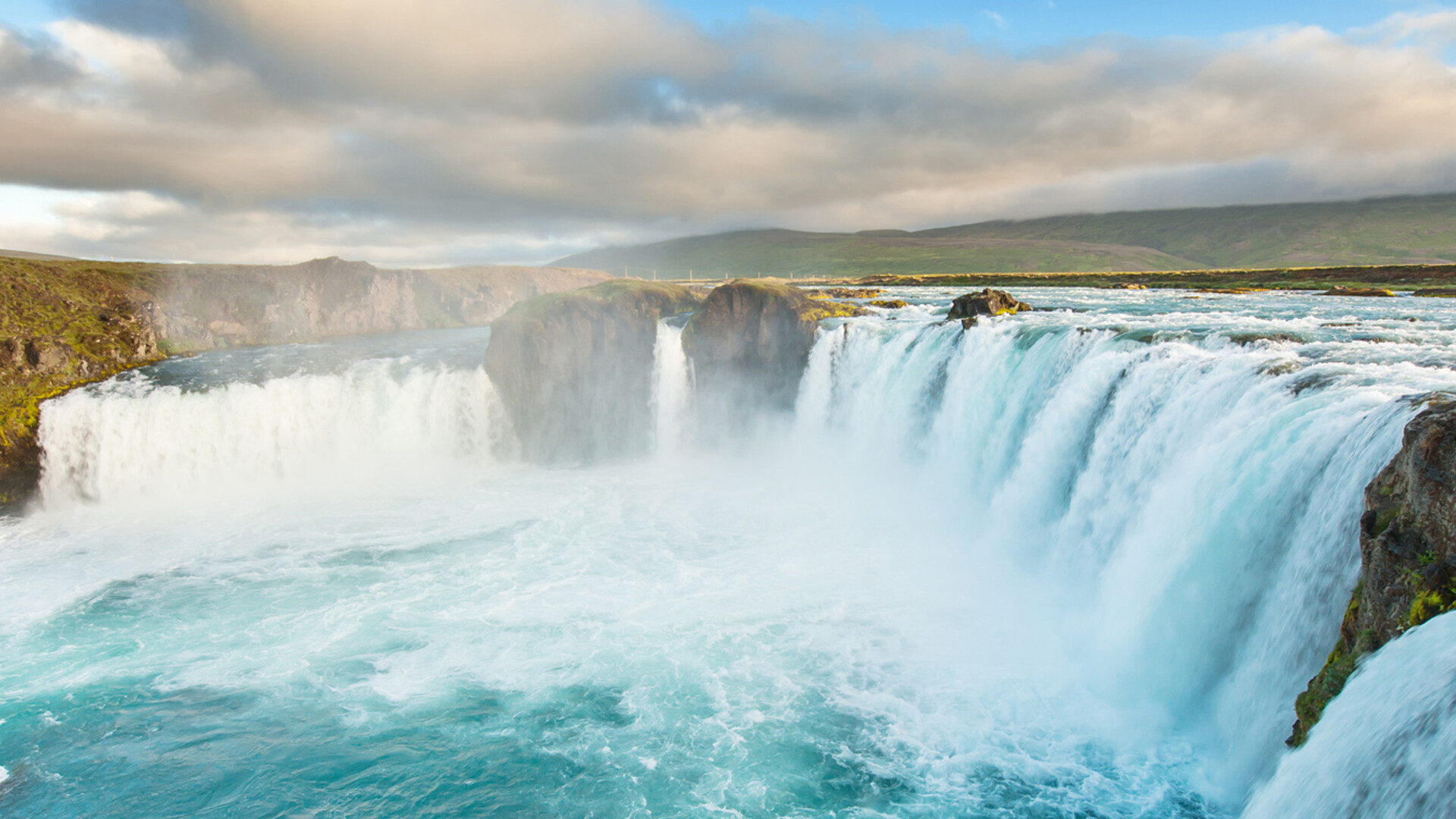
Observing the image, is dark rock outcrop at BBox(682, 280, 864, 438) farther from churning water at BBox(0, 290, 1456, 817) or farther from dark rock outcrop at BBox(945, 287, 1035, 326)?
churning water at BBox(0, 290, 1456, 817)

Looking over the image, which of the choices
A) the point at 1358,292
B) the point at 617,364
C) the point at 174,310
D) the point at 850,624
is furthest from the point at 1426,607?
the point at 174,310

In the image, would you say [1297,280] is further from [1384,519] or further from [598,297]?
[1384,519]

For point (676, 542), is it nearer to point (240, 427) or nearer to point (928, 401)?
point (928, 401)

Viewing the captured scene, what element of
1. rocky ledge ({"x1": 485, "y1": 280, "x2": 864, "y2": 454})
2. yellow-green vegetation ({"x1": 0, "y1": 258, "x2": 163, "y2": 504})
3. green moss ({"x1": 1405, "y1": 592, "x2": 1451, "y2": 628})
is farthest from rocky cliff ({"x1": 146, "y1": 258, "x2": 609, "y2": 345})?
green moss ({"x1": 1405, "y1": 592, "x2": 1451, "y2": 628})

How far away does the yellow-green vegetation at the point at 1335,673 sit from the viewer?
7.05 metres

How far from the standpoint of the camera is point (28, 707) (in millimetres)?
13102

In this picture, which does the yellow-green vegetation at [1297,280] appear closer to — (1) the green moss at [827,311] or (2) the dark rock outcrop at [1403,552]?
(1) the green moss at [827,311]

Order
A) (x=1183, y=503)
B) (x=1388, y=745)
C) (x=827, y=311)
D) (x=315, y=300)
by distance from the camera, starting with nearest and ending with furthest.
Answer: (x=1388, y=745), (x=1183, y=503), (x=827, y=311), (x=315, y=300)

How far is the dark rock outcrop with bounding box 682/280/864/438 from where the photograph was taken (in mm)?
31281

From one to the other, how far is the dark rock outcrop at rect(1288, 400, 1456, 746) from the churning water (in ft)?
2.28

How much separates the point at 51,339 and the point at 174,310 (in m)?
17.4

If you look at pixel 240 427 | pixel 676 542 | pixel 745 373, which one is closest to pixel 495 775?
pixel 676 542

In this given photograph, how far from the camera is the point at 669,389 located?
3303 cm

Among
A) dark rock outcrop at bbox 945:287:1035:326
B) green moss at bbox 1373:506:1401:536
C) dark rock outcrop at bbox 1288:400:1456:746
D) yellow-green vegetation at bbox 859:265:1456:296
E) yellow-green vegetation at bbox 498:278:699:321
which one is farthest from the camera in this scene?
yellow-green vegetation at bbox 859:265:1456:296
